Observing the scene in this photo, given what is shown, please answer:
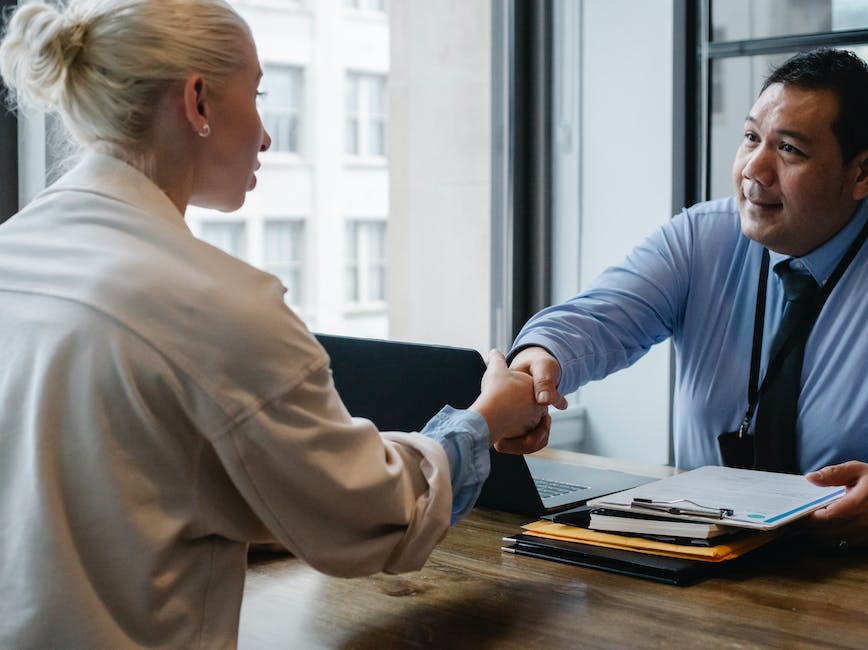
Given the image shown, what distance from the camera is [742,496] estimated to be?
1.57m

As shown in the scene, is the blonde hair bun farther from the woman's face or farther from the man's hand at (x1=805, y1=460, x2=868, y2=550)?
the man's hand at (x1=805, y1=460, x2=868, y2=550)

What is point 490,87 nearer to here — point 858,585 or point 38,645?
point 858,585

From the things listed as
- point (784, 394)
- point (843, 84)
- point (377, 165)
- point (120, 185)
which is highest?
point (377, 165)

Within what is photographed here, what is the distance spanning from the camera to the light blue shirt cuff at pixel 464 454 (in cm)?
126

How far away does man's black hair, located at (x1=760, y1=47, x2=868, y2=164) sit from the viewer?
2.06 meters

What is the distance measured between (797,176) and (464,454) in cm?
111

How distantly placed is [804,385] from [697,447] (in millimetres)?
274

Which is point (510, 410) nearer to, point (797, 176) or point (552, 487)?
point (552, 487)

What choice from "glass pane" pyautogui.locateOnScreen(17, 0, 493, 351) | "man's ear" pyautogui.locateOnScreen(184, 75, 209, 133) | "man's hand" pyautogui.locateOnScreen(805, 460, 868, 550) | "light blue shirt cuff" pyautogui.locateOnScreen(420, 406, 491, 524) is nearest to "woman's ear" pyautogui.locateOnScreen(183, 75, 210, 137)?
"man's ear" pyautogui.locateOnScreen(184, 75, 209, 133)

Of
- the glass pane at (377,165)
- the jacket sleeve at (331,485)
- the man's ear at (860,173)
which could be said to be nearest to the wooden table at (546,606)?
the jacket sleeve at (331,485)

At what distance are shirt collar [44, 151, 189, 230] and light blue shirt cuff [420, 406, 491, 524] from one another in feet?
1.27

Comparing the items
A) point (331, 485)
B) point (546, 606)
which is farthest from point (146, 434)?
point (546, 606)

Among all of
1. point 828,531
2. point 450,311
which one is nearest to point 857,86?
point 828,531

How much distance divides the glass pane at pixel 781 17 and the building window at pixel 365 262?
4822mm
